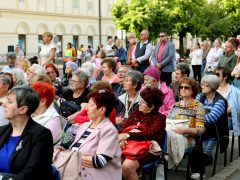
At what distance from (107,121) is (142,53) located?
8480mm

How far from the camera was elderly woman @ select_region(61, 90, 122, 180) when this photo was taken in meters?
5.32

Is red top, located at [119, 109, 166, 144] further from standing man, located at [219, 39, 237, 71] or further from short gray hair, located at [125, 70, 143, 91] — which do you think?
standing man, located at [219, 39, 237, 71]

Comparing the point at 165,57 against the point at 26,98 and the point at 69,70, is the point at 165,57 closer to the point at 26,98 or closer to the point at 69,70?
the point at 69,70

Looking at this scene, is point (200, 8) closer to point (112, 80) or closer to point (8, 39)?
point (8, 39)

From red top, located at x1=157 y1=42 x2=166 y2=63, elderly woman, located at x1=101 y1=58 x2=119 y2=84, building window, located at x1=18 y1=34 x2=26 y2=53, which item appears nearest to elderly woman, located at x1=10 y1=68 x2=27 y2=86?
elderly woman, located at x1=101 y1=58 x2=119 y2=84

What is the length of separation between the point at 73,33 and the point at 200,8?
1292 cm

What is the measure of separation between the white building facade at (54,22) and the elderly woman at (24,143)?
134 ft

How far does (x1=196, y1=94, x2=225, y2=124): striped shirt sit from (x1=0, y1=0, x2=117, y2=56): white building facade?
1498 inches

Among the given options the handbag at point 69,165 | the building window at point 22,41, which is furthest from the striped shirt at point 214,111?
the building window at point 22,41

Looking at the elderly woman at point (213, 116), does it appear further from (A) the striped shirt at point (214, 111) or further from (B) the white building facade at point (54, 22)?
(B) the white building facade at point (54, 22)

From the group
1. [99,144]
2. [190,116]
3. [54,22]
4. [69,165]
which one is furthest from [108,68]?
[54,22]

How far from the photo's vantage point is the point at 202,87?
25.8ft

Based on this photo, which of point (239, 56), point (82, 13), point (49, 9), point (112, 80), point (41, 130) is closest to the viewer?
point (41, 130)

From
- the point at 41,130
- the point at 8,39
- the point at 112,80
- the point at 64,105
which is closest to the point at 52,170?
the point at 41,130
